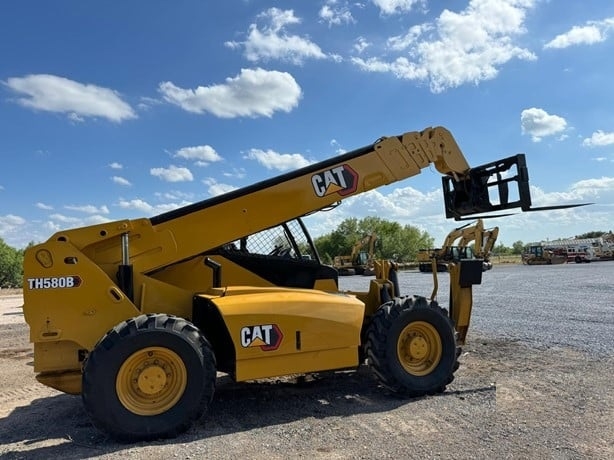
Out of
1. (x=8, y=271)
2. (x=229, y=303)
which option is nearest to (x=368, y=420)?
(x=229, y=303)

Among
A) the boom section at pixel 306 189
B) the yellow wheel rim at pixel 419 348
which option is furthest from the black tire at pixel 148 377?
the yellow wheel rim at pixel 419 348

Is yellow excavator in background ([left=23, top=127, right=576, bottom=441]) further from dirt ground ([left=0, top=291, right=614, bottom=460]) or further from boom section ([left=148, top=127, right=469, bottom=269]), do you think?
dirt ground ([left=0, top=291, right=614, bottom=460])

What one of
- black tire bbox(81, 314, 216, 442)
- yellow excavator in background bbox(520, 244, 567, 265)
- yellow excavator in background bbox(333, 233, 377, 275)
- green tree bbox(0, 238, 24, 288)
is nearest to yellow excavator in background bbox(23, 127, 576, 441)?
black tire bbox(81, 314, 216, 442)

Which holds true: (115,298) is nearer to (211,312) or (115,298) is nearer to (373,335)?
(211,312)

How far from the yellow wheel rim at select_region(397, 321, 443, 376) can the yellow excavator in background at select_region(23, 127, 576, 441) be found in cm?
2

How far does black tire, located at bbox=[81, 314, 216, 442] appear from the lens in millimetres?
5039

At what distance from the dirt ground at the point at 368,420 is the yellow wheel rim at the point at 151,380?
366 millimetres

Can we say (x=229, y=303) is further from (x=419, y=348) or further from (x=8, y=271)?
(x=8, y=271)

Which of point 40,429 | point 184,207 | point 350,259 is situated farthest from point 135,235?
point 350,259

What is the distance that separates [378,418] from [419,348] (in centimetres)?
129

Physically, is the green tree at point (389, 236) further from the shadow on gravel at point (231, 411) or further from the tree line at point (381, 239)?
the shadow on gravel at point (231, 411)

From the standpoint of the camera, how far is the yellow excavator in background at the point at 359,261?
43.1m

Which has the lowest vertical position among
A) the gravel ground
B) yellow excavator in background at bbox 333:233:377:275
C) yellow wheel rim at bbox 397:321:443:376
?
the gravel ground

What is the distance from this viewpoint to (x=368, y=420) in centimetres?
555
